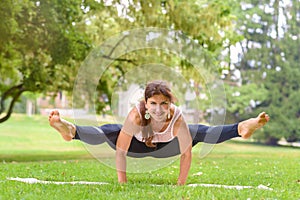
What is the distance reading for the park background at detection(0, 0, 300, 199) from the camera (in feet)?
23.1

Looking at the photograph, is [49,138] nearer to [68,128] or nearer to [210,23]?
[210,23]

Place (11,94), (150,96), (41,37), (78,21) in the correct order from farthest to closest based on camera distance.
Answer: (11,94) → (78,21) → (41,37) → (150,96)

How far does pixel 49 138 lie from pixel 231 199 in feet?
123

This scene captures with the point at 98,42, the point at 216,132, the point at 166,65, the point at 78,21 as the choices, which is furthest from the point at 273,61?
the point at 216,132

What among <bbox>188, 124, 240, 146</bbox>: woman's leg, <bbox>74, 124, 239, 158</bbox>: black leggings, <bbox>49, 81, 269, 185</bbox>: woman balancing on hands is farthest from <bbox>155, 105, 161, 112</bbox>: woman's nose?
<bbox>188, 124, 240, 146</bbox>: woman's leg

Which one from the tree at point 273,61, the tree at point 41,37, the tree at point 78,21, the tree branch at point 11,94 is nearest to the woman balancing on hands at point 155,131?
the tree at point 78,21

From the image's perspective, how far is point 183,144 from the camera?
21.0 feet

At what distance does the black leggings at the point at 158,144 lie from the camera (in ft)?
21.1

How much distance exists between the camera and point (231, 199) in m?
5.21

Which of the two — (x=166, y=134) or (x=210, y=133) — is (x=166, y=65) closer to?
(x=210, y=133)

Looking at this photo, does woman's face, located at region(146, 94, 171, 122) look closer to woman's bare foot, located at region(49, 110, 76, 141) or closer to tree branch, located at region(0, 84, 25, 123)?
woman's bare foot, located at region(49, 110, 76, 141)

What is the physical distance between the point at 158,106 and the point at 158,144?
0.61m

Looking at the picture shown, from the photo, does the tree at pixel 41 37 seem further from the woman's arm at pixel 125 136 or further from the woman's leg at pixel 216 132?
the woman's leg at pixel 216 132

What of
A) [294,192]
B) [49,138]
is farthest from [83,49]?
[49,138]
